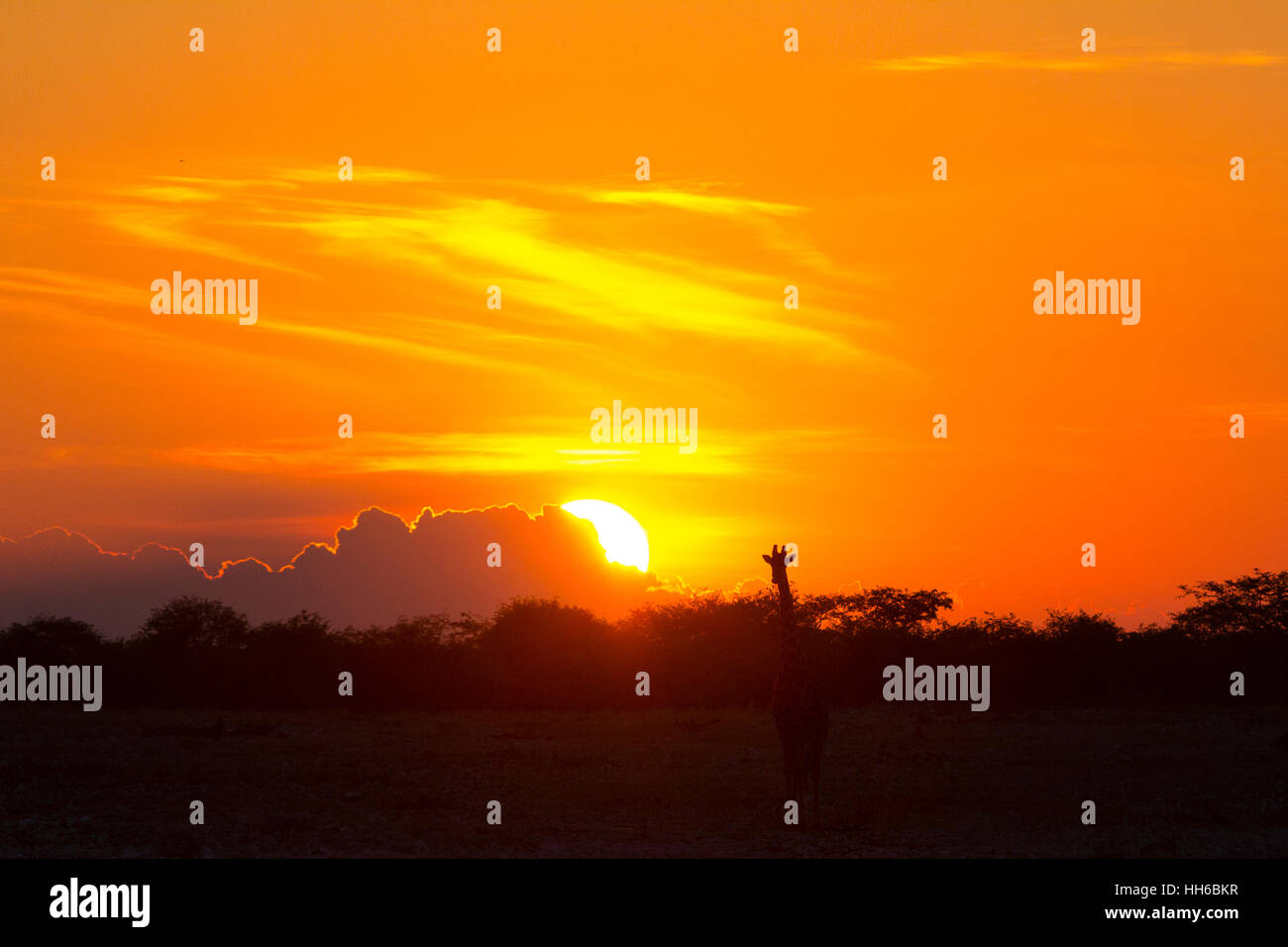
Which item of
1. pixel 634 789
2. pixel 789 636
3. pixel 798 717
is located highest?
pixel 789 636

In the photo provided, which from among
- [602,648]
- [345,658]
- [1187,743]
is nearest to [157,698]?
[345,658]

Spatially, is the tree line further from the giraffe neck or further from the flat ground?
the giraffe neck

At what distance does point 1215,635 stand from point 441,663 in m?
30.6

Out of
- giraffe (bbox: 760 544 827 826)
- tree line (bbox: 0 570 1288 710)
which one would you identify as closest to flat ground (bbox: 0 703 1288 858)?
giraffe (bbox: 760 544 827 826)

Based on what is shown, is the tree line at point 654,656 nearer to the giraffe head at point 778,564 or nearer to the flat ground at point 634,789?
the flat ground at point 634,789

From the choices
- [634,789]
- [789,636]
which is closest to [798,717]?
[789,636]

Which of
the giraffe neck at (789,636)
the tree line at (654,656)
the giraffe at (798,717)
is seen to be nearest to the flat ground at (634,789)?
the giraffe at (798,717)

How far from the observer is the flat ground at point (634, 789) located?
61.3ft

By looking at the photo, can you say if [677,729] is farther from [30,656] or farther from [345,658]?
[30,656]

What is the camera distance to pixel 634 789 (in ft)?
79.9

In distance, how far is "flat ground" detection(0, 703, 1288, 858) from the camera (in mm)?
18672

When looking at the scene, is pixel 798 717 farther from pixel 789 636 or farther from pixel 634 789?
pixel 634 789

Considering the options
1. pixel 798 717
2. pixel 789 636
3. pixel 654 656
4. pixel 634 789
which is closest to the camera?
pixel 798 717

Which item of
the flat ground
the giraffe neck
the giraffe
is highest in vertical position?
the giraffe neck
